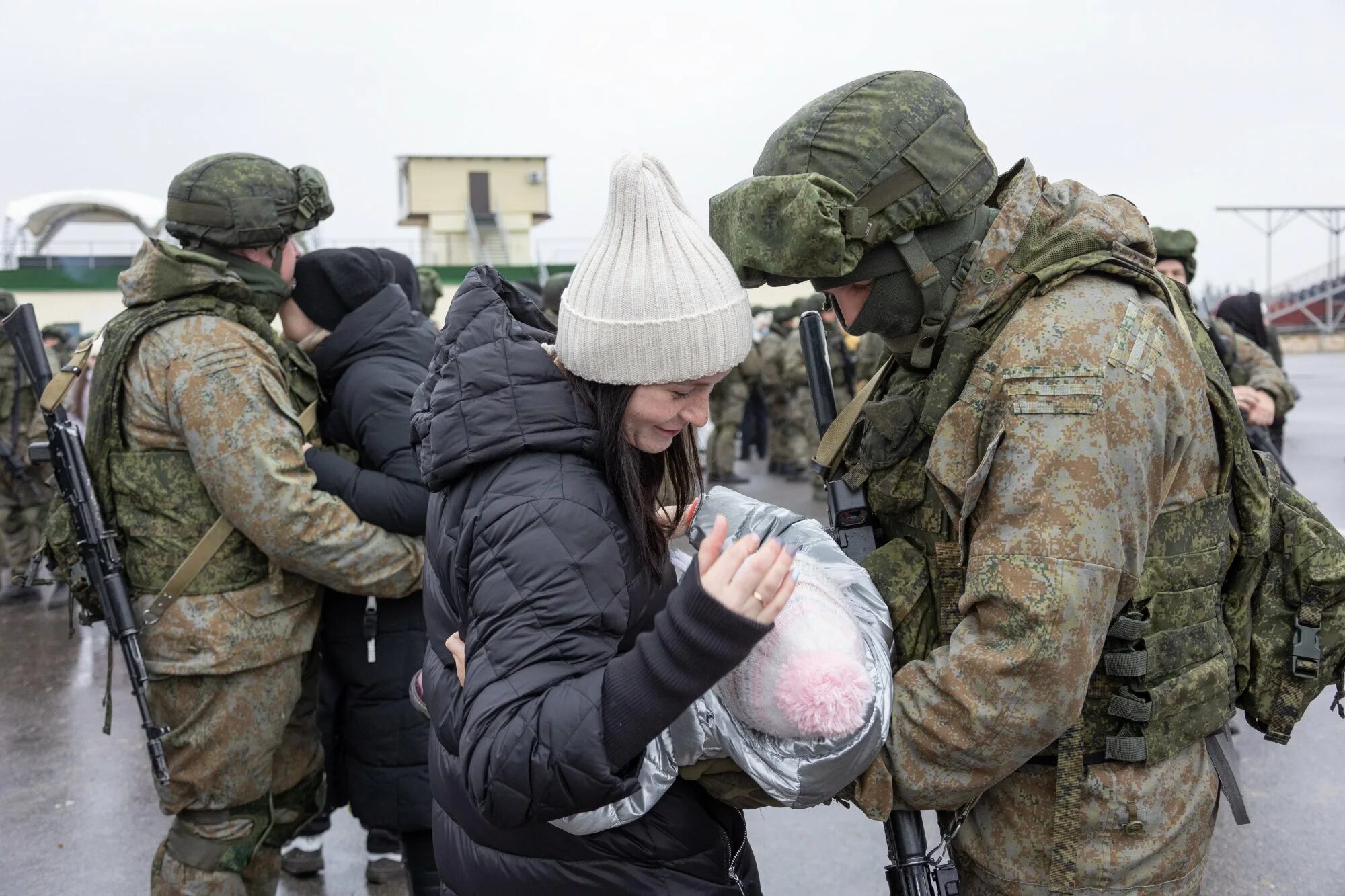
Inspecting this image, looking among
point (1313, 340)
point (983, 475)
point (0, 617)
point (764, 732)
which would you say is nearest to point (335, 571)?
point (764, 732)

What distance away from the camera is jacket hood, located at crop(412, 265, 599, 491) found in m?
1.58

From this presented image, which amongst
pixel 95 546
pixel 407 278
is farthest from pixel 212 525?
pixel 407 278

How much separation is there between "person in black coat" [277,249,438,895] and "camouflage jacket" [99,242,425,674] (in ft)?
0.91

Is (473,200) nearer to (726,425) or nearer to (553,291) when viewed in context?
(726,425)

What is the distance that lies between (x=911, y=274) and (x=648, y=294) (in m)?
0.60

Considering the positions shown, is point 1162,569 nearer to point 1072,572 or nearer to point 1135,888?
point 1072,572

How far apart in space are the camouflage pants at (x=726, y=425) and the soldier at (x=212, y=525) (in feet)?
32.9

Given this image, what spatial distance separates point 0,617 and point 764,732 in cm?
761

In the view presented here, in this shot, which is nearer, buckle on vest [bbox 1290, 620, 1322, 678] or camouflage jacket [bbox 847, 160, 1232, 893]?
camouflage jacket [bbox 847, 160, 1232, 893]

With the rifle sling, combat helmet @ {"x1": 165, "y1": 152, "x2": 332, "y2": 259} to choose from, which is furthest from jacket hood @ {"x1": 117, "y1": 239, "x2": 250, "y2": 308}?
the rifle sling

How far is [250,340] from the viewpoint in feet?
9.86

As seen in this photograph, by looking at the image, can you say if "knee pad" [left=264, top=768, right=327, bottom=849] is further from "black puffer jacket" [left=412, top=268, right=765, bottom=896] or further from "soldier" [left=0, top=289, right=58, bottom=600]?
"soldier" [left=0, top=289, right=58, bottom=600]

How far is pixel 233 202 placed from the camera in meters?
3.18

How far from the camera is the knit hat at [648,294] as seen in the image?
1558 millimetres
